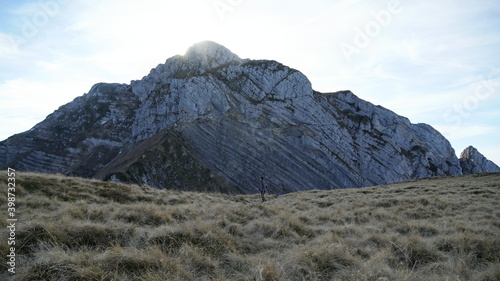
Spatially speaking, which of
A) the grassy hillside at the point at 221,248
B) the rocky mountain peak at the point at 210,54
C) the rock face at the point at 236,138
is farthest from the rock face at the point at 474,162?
the grassy hillside at the point at 221,248

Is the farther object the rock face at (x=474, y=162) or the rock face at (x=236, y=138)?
the rock face at (x=474, y=162)

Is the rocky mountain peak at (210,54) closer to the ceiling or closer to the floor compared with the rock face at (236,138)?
closer to the ceiling

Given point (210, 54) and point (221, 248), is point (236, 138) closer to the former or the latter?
point (210, 54)

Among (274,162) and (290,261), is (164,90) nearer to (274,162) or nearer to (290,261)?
(274,162)

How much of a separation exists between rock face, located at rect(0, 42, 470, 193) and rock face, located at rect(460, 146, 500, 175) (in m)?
14.5

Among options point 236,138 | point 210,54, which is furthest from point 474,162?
point 210,54

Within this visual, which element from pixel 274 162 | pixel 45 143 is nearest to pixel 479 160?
pixel 274 162

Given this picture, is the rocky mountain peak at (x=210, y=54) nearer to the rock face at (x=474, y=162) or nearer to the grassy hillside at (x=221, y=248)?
the grassy hillside at (x=221, y=248)

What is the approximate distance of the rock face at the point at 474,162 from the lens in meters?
128

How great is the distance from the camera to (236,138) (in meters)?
82.9

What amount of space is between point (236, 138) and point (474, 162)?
395 feet

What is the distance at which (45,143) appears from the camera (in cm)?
11781

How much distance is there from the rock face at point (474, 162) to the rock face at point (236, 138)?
47.5ft

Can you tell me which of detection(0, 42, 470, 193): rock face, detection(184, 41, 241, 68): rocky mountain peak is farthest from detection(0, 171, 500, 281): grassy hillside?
detection(184, 41, 241, 68): rocky mountain peak
